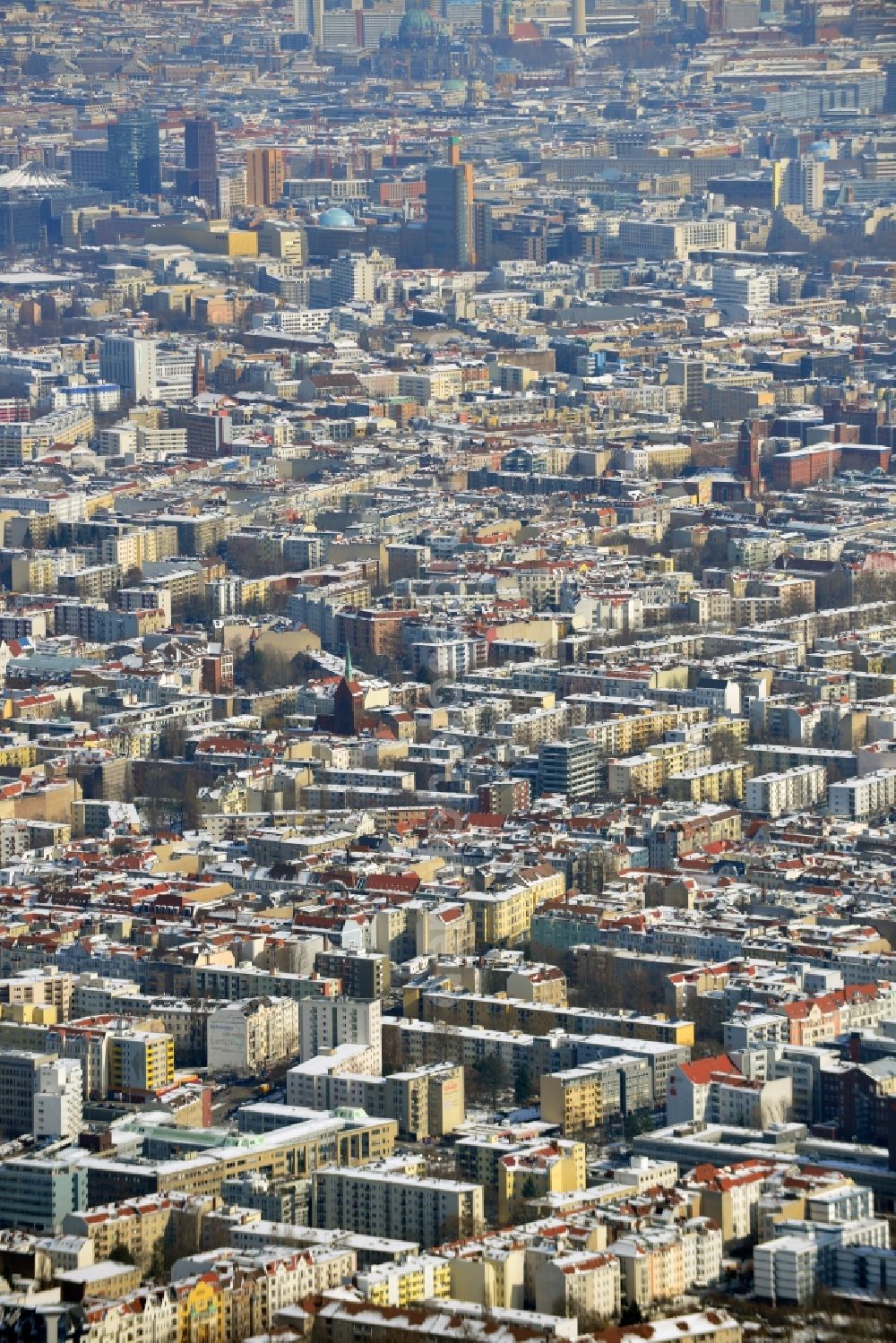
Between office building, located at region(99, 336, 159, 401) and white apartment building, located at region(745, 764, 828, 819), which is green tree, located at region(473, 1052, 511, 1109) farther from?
office building, located at region(99, 336, 159, 401)

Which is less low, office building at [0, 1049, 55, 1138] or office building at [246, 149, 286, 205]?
office building at [0, 1049, 55, 1138]

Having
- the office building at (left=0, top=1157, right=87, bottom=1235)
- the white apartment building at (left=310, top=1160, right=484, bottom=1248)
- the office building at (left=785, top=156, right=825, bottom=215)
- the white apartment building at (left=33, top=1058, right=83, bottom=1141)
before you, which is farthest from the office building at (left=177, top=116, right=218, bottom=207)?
the white apartment building at (left=310, top=1160, right=484, bottom=1248)

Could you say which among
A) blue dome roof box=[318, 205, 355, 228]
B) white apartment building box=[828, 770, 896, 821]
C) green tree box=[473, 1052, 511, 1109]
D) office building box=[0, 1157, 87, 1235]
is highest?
office building box=[0, 1157, 87, 1235]

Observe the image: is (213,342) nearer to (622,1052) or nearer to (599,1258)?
(622,1052)

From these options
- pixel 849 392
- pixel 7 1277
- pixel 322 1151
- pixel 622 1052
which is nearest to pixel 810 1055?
pixel 622 1052

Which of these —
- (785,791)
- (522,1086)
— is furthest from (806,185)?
(522,1086)

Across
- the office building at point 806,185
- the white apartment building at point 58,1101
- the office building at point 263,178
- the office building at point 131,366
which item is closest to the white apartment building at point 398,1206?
the white apartment building at point 58,1101

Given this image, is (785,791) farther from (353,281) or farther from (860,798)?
(353,281)
